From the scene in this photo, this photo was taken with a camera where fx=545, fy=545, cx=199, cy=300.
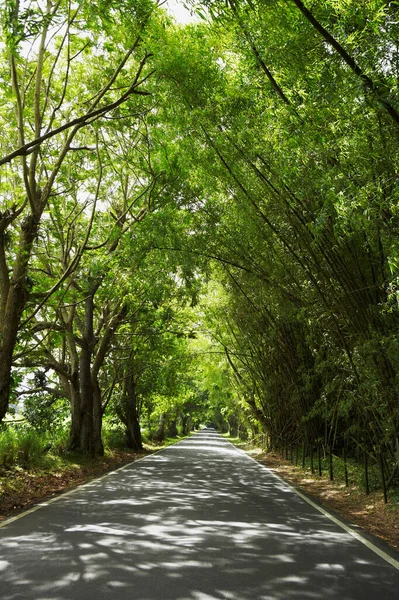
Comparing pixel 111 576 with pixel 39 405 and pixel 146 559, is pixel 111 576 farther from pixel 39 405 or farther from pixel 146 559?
pixel 39 405

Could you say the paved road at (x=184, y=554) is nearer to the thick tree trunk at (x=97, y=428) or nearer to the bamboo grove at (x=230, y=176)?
the bamboo grove at (x=230, y=176)

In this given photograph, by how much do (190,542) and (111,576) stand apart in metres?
1.47

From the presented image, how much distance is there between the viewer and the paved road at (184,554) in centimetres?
399

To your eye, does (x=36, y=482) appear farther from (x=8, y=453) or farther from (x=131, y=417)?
(x=131, y=417)

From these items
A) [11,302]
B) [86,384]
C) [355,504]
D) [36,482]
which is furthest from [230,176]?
[86,384]

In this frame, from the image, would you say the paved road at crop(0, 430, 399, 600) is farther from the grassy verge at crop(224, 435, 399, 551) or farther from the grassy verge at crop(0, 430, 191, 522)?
the grassy verge at crop(0, 430, 191, 522)

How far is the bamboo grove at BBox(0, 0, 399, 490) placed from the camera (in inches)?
228

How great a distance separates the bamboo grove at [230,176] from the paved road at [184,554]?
8.25 feet

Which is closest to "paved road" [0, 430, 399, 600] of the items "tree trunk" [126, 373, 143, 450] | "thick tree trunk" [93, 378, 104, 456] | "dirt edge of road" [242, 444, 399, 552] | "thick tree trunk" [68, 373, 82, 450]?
"dirt edge of road" [242, 444, 399, 552]

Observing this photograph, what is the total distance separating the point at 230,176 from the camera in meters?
9.27

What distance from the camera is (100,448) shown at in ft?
56.9

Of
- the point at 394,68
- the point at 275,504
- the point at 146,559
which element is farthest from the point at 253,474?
the point at 394,68

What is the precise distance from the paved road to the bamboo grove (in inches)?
99.0

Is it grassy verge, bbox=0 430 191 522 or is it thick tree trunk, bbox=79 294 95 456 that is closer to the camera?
grassy verge, bbox=0 430 191 522
